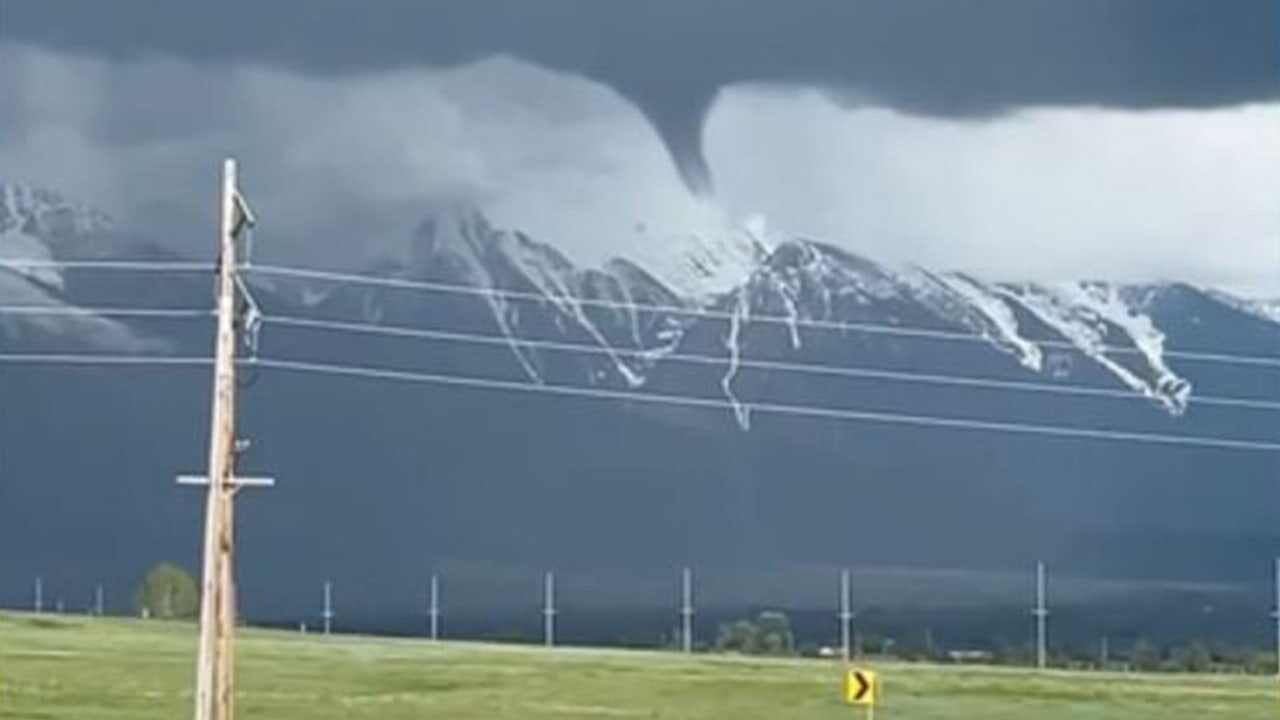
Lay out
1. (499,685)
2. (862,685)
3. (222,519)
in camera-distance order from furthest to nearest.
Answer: (499,685) → (862,685) → (222,519)

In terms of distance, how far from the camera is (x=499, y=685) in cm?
7188

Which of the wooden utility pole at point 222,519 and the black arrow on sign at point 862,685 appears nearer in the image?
the wooden utility pole at point 222,519

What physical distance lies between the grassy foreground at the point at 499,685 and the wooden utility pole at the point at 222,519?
3227 cm

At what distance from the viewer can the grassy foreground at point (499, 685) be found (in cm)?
6259

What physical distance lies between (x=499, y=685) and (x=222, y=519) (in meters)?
47.0

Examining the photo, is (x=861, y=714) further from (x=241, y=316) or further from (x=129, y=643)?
(x=241, y=316)

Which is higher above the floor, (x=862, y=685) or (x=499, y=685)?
(x=499, y=685)

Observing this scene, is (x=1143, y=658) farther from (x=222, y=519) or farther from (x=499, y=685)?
(x=222, y=519)

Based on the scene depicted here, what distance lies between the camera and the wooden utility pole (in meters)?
25.3

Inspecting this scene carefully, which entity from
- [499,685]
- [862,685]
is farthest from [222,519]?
[499,685]

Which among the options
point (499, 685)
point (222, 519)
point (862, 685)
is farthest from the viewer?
point (499, 685)

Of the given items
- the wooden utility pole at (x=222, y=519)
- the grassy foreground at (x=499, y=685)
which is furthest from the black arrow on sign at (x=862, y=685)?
the wooden utility pole at (x=222, y=519)

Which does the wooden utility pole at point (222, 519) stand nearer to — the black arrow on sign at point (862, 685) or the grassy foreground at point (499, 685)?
the black arrow on sign at point (862, 685)

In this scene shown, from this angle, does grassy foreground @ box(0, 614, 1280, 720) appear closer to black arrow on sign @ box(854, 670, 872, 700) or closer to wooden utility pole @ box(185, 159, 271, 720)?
black arrow on sign @ box(854, 670, 872, 700)
